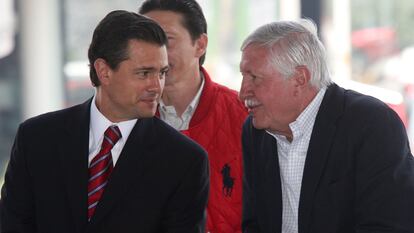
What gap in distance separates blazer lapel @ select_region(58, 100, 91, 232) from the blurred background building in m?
Answer: 2.58

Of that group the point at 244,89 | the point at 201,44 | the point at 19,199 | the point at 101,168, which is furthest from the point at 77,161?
the point at 201,44

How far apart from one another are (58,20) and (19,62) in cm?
36

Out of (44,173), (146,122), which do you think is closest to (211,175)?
(146,122)

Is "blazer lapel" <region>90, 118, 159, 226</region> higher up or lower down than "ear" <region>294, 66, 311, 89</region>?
lower down

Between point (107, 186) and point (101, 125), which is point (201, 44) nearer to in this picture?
point (101, 125)

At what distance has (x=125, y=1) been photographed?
509cm

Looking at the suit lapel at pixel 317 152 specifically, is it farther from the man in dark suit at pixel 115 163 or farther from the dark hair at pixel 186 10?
the dark hair at pixel 186 10

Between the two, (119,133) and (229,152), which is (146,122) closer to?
(119,133)

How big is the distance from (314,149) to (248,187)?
317 millimetres

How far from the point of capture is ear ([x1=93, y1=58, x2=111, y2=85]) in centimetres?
252

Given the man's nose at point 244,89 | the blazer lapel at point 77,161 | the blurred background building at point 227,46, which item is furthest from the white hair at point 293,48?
the blurred background building at point 227,46

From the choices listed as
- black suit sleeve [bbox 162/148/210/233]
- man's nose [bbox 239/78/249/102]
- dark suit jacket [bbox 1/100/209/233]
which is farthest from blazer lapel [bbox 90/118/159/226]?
man's nose [bbox 239/78/249/102]

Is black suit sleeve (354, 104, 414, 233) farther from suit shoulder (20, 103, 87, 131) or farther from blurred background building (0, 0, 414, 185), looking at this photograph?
blurred background building (0, 0, 414, 185)

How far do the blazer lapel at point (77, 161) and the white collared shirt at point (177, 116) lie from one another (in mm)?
519
